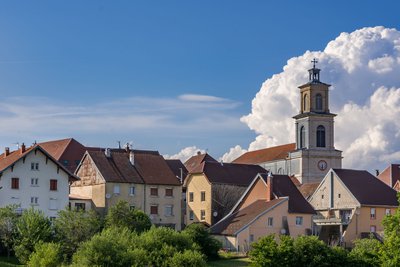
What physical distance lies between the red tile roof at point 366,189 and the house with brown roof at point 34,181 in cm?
2802

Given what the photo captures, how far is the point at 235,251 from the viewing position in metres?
75.1

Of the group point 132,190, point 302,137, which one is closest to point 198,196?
point 132,190

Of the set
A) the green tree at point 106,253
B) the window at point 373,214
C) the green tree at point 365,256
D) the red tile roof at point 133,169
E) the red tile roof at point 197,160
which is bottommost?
the green tree at point 365,256

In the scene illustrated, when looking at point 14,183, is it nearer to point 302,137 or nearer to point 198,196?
point 198,196

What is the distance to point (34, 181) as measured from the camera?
250 feet

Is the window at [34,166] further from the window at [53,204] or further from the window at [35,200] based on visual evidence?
the window at [53,204]

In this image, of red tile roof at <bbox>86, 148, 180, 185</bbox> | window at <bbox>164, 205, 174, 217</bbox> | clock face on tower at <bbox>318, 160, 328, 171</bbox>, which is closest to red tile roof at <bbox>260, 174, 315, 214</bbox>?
window at <bbox>164, 205, 174, 217</bbox>

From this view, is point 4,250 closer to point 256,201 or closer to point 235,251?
point 235,251

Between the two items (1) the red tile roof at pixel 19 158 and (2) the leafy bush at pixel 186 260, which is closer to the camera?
(2) the leafy bush at pixel 186 260

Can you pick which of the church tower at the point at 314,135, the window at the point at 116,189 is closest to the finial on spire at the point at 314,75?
the church tower at the point at 314,135

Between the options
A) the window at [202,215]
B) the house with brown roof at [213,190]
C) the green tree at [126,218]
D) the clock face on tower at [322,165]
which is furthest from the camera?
the clock face on tower at [322,165]

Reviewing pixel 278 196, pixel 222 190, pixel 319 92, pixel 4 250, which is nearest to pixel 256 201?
pixel 278 196

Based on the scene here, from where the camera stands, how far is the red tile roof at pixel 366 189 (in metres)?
83.2

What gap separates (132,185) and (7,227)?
17954 mm
